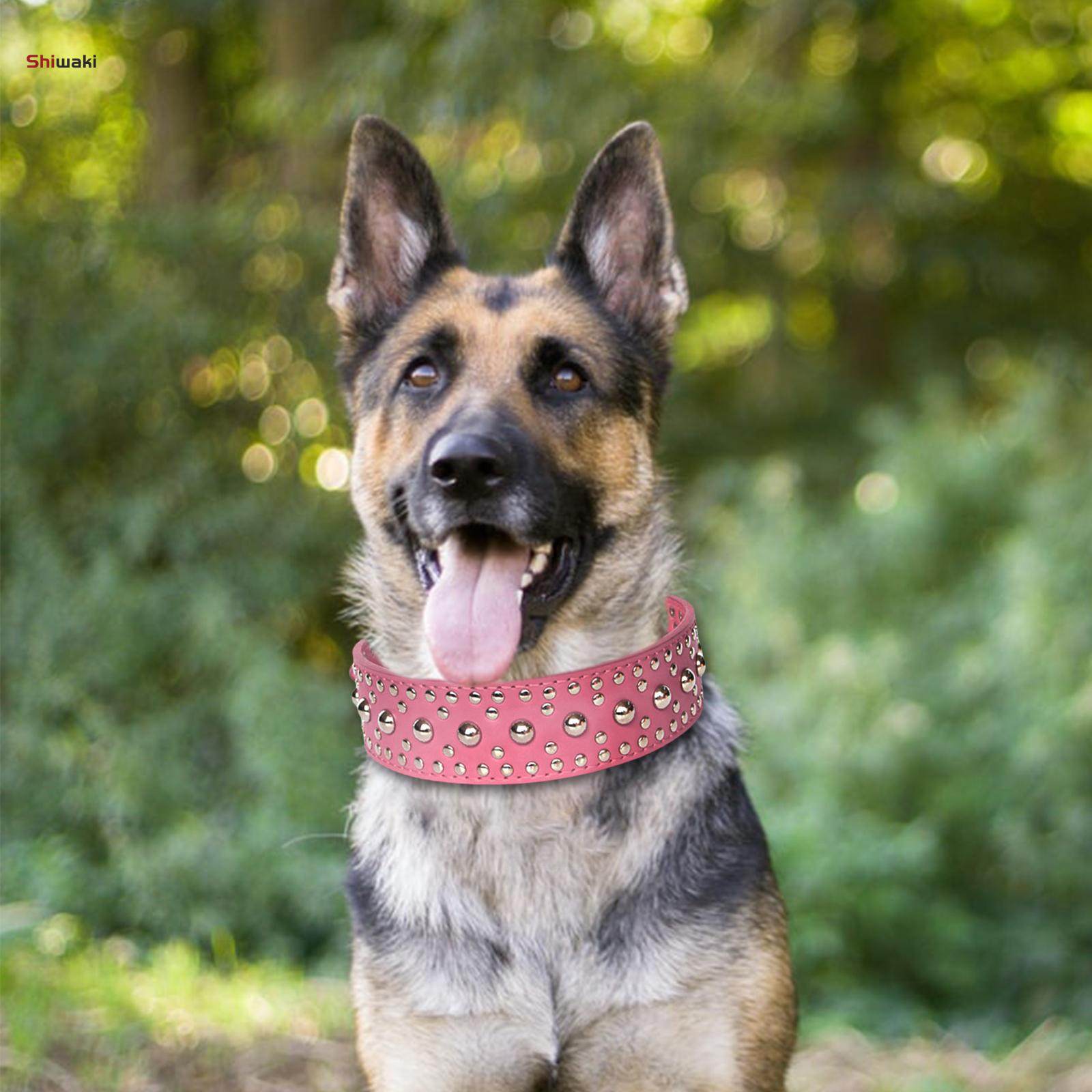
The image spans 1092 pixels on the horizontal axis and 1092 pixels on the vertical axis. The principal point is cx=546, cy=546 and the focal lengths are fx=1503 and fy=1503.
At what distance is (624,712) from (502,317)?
3.38 ft

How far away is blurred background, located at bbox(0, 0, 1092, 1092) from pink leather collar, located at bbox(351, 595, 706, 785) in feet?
5.15

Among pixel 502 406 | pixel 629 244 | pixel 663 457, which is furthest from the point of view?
pixel 663 457

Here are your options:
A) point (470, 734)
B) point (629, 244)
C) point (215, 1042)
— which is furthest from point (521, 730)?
point (215, 1042)

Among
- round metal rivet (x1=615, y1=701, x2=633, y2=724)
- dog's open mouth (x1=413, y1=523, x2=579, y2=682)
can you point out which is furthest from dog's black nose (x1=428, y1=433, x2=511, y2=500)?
round metal rivet (x1=615, y1=701, x2=633, y2=724)

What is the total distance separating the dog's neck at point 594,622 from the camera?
3.38m

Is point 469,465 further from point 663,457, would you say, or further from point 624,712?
point 663,457

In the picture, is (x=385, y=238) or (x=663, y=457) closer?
(x=385, y=238)

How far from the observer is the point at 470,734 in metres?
3.06

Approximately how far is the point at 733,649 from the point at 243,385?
385 centimetres

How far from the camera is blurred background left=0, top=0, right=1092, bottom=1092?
5922 mm

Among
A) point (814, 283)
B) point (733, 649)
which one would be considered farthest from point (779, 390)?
point (733, 649)

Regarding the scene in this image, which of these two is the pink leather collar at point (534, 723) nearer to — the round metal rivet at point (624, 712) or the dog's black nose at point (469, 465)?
the round metal rivet at point (624, 712)

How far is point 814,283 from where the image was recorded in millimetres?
14266

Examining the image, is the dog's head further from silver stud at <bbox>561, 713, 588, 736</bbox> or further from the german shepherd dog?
silver stud at <bbox>561, 713, 588, 736</bbox>
